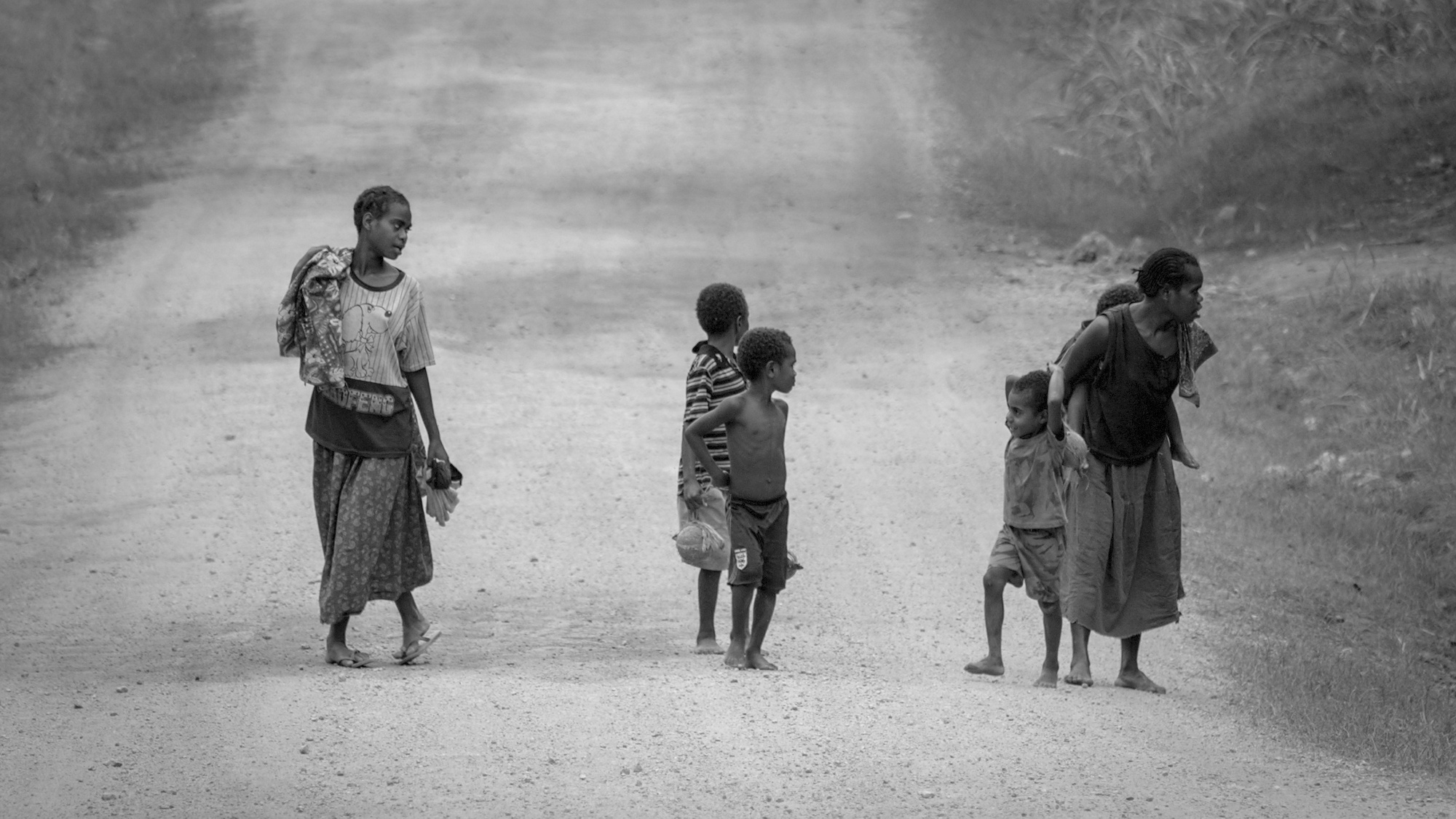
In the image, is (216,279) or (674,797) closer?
(674,797)

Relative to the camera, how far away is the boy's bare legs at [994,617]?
21.3ft

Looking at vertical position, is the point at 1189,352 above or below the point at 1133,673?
above

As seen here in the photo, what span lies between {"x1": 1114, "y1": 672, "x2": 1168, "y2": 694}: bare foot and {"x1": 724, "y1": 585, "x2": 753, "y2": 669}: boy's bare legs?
1.53 meters

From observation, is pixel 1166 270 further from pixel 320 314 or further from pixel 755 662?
pixel 320 314

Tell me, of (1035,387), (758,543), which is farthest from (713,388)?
(1035,387)

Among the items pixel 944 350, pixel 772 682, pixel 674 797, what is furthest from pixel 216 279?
pixel 674 797

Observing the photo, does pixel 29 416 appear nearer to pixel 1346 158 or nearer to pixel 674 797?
pixel 674 797

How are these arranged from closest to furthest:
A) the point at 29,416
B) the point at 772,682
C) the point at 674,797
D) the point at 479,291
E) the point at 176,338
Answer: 1. the point at 674,797
2. the point at 772,682
3. the point at 29,416
4. the point at 176,338
5. the point at 479,291

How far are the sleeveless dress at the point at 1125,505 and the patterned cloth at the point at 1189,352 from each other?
25 millimetres

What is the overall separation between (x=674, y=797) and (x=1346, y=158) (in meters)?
12.1

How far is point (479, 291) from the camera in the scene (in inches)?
523

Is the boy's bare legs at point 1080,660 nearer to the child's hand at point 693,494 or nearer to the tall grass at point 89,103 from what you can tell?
the child's hand at point 693,494

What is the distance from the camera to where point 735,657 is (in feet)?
21.3

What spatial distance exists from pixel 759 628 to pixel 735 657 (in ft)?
0.50
